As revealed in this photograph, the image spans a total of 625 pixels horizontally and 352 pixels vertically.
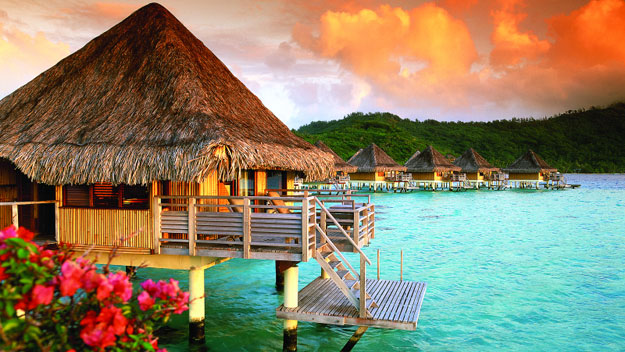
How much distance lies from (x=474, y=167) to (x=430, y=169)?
862cm

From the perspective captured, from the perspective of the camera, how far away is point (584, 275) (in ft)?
50.6

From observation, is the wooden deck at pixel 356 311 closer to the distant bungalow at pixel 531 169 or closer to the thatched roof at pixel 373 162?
the thatched roof at pixel 373 162

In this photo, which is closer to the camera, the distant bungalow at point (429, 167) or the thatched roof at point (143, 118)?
the thatched roof at point (143, 118)

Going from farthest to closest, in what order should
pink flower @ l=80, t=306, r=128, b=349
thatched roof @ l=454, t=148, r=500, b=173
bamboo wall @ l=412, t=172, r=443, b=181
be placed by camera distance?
thatched roof @ l=454, t=148, r=500, b=173 < bamboo wall @ l=412, t=172, r=443, b=181 < pink flower @ l=80, t=306, r=128, b=349

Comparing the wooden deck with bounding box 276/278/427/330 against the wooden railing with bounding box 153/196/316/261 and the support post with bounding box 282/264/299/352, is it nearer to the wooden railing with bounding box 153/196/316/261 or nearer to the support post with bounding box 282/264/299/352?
the support post with bounding box 282/264/299/352

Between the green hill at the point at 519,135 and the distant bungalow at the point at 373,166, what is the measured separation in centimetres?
4304

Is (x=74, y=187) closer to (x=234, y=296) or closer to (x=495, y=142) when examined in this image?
(x=234, y=296)

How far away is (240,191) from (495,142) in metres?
123

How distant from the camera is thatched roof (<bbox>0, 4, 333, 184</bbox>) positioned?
25.9ft

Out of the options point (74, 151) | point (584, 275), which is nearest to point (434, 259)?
point (584, 275)

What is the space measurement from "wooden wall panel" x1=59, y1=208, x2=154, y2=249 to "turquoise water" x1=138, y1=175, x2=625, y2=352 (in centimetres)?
231

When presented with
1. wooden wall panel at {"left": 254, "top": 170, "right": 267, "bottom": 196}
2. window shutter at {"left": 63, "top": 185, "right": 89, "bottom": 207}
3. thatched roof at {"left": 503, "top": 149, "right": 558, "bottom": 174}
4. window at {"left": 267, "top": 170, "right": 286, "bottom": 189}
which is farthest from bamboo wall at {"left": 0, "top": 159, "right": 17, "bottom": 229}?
thatched roof at {"left": 503, "top": 149, "right": 558, "bottom": 174}

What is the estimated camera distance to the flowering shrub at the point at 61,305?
263 centimetres

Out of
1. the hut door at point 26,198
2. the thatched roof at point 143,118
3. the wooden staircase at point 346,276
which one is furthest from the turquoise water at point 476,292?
the hut door at point 26,198
